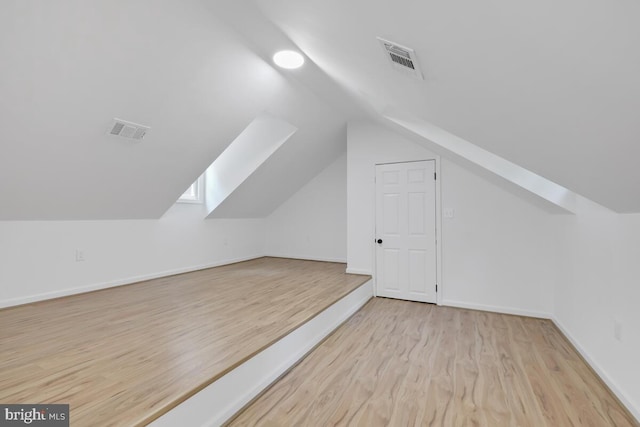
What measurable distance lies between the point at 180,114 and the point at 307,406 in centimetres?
292

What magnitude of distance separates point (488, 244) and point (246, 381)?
3294mm

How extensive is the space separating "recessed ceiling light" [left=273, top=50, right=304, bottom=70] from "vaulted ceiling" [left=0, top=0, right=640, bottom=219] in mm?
122

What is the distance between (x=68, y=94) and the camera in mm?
2404

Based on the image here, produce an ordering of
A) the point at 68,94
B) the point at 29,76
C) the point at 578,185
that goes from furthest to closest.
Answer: the point at 68,94 → the point at 29,76 → the point at 578,185

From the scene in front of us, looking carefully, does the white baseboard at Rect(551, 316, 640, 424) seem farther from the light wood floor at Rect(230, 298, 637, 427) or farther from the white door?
the white door

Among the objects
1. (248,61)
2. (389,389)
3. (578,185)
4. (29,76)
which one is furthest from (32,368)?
(578,185)

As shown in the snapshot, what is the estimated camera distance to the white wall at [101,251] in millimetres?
3230

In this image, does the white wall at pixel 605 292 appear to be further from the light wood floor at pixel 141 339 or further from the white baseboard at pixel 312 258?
the white baseboard at pixel 312 258

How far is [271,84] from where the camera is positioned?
3.54 m

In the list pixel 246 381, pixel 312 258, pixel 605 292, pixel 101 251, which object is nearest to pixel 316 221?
pixel 312 258

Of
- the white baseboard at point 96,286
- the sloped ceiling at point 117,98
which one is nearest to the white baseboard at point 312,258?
the white baseboard at point 96,286

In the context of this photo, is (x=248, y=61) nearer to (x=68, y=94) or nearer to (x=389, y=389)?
(x=68, y=94)

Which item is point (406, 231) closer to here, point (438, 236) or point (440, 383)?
point (438, 236)

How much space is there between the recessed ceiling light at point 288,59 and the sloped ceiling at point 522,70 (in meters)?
0.71
